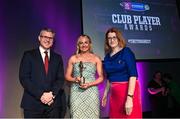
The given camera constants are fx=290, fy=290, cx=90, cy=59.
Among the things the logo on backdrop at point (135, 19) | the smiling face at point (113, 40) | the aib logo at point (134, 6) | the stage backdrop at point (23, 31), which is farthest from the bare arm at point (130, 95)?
the aib logo at point (134, 6)

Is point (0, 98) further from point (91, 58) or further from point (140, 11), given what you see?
point (140, 11)

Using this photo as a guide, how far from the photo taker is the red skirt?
9.74 feet

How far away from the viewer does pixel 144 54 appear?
4688 millimetres

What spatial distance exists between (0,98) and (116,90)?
161cm

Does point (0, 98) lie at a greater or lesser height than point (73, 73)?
lesser

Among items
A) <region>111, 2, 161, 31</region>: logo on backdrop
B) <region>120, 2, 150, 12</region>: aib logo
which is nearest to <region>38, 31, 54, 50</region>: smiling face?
<region>111, 2, 161, 31</region>: logo on backdrop

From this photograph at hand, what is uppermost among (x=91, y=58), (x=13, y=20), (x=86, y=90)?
(x=13, y=20)

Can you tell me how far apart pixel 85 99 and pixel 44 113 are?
47 centimetres

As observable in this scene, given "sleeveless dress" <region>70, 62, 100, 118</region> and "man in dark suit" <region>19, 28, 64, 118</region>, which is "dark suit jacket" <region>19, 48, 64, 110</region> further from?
"sleeveless dress" <region>70, 62, 100, 118</region>

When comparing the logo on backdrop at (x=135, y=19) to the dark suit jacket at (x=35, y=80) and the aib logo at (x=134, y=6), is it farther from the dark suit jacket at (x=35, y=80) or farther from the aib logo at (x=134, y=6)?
the dark suit jacket at (x=35, y=80)

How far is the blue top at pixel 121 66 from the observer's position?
294 centimetres

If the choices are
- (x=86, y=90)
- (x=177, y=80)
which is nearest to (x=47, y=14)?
(x=86, y=90)

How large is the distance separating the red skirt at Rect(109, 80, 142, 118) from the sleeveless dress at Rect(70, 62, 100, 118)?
8.6 inches

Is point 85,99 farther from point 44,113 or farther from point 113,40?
point 113,40
